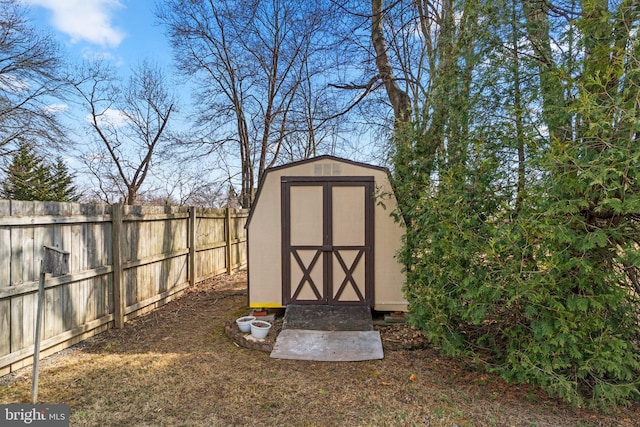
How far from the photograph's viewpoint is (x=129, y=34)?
1177cm

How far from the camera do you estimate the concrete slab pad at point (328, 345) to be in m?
4.05

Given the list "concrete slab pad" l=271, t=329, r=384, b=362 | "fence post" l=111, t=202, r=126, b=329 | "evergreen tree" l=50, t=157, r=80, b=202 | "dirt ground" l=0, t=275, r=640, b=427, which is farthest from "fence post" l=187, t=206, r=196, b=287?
"evergreen tree" l=50, t=157, r=80, b=202

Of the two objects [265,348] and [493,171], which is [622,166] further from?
[265,348]

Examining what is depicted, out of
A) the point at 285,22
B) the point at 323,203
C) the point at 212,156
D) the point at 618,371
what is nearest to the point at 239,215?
the point at 212,156

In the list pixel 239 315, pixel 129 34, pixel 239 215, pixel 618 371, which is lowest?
pixel 239 315

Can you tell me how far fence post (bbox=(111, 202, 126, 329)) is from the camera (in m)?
4.94

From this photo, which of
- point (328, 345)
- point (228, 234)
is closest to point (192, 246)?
point (228, 234)

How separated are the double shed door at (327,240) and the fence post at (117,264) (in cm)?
233

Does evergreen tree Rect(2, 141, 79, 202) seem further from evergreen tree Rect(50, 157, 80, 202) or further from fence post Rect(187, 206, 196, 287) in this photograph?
fence post Rect(187, 206, 196, 287)

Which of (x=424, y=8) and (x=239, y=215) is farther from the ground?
(x=424, y=8)

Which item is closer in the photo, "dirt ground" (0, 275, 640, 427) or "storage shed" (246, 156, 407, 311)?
"dirt ground" (0, 275, 640, 427)

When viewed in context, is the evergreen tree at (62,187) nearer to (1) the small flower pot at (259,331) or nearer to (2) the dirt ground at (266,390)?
(2) the dirt ground at (266,390)

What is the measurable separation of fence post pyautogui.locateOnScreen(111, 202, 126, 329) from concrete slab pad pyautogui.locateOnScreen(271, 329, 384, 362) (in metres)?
2.38

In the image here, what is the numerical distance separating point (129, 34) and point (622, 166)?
13.9 meters
